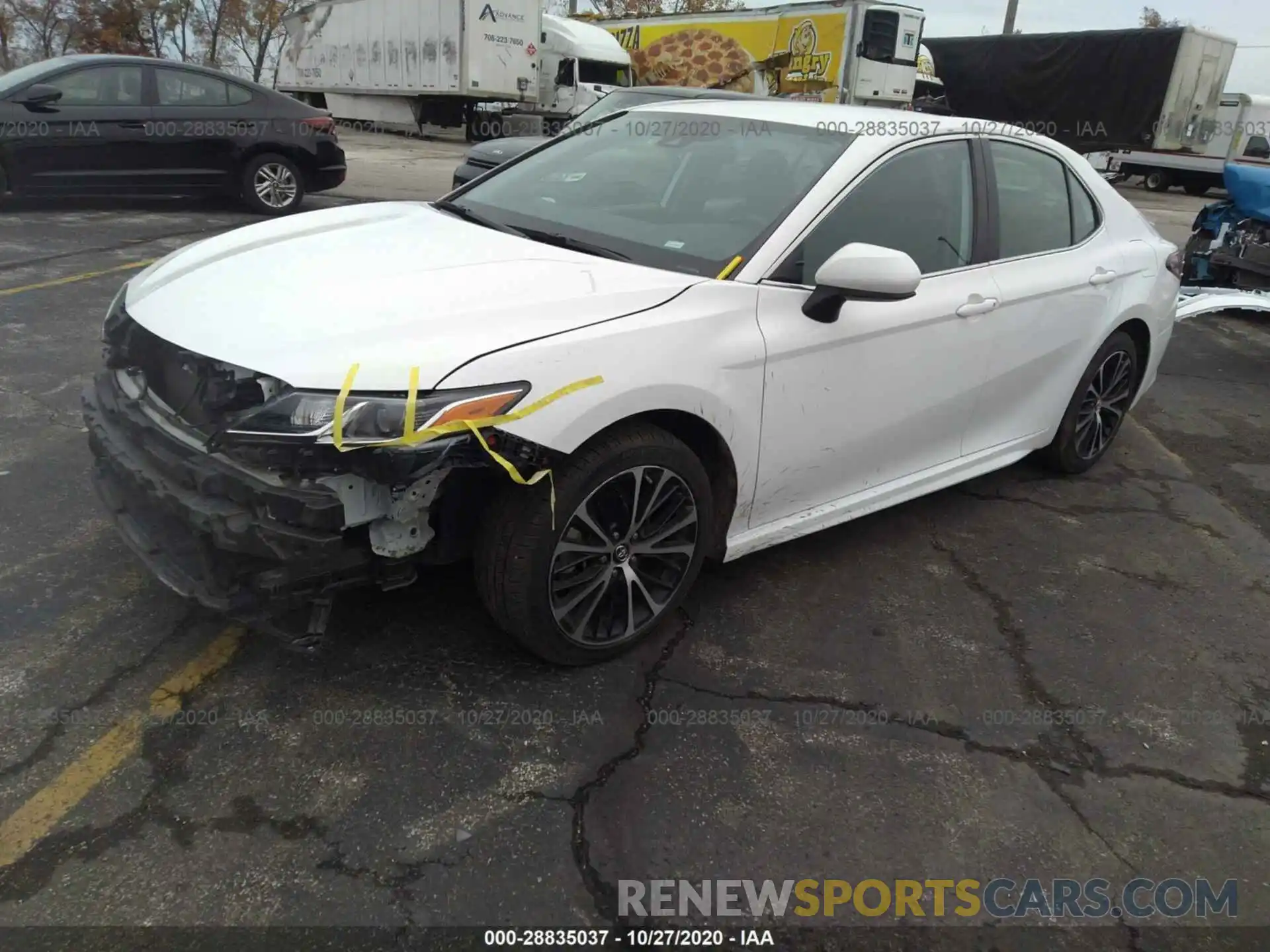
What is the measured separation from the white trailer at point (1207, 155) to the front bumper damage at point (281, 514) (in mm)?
23785

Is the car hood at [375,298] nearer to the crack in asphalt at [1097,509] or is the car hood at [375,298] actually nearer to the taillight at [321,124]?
the crack in asphalt at [1097,509]

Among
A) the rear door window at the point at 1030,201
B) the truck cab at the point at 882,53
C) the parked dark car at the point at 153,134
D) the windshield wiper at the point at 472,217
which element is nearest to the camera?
the windshield wiper at the point at 472,217

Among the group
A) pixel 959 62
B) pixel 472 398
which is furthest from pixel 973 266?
pixel 959 62

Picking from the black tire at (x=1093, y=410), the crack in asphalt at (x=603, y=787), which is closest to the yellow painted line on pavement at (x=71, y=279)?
the crack in asphalt at (x=603, y=787)

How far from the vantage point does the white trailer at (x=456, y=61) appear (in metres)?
22.4

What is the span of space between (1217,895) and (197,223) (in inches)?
385

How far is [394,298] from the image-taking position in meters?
2.65

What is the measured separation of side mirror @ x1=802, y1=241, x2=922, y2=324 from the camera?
2.86 meters

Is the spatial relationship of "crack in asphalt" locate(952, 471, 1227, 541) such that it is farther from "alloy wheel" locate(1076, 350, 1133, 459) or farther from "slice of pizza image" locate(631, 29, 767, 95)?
"slice of pizza image" locate(631, 29, 767, 95)

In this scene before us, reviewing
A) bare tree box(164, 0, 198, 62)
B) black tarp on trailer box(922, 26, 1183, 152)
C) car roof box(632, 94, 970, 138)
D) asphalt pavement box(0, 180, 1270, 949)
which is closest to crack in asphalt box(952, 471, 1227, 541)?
asphalt pavement box(0, 180, 1270, 949)

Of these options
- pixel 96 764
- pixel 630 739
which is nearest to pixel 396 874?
pixel 630 739

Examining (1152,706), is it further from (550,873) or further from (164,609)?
(164,609)

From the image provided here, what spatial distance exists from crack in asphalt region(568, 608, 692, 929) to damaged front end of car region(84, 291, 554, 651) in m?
0.71

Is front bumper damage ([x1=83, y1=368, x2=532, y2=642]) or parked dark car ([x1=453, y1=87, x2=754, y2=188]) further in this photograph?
parked dark car ([x1=453, y1=87, x2=754, y2=188])
